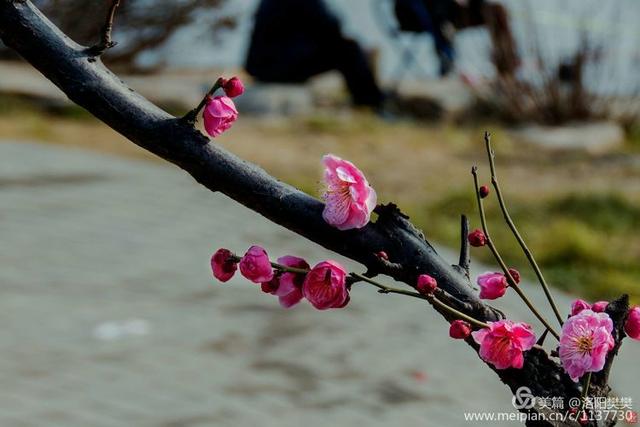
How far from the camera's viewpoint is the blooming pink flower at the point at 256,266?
1.73 m

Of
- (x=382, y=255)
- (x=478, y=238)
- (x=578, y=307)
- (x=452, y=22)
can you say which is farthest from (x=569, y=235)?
(x=382, y=255)

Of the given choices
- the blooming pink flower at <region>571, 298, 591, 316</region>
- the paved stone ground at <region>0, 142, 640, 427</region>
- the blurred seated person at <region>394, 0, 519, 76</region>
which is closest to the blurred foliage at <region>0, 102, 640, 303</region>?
the blurred seated person at <region>394, 0, 519, 76</region>

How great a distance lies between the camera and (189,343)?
204 inches

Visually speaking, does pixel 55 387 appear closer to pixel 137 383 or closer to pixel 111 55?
pixel 137 383

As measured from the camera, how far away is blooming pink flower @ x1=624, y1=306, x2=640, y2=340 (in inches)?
75.4

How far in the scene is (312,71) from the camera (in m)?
12.7

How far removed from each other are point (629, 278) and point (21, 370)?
152 inches

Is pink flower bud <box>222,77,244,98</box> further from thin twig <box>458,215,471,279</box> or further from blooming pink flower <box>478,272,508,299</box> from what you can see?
blooming pink flower <box>478,272,508,299</box>

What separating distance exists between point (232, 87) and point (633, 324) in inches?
29.7

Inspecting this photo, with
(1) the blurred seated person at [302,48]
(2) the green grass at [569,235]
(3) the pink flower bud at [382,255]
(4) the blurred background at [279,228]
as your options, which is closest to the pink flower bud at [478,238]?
(3) the pink flower bud at [382,255]

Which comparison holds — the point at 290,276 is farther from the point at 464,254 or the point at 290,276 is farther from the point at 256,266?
the point at 464,254

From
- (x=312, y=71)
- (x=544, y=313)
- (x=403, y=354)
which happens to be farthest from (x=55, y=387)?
(x=312, y=71)

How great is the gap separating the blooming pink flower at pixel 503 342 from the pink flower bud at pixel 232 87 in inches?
19.7

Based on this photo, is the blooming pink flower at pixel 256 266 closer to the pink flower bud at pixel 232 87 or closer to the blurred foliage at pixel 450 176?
the pink flower bud at pixel 232 87
